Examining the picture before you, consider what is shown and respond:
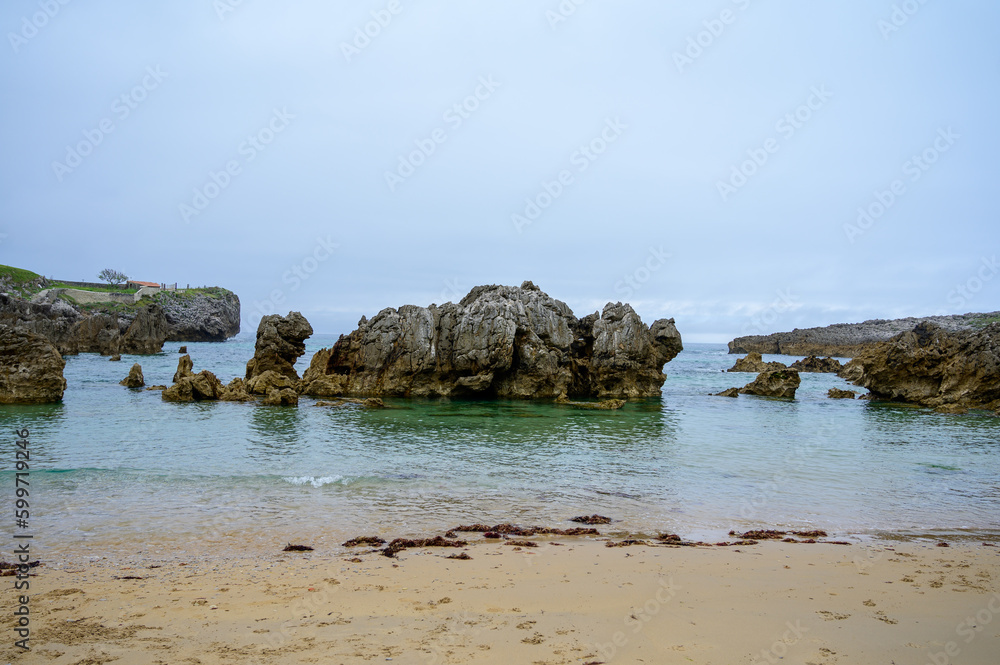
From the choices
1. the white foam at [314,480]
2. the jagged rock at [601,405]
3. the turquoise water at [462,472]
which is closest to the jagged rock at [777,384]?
the turquoise water at [462,472]

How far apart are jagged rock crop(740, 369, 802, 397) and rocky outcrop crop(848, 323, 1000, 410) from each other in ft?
14.3

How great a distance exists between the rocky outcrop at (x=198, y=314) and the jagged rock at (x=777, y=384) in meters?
98.9

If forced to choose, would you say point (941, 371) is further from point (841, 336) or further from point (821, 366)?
point (841, 336)

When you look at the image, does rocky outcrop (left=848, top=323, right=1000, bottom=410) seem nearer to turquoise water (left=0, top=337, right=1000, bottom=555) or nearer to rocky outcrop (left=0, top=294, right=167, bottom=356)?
turquoise water (left=0, top=337, right=1000, bottom=555)

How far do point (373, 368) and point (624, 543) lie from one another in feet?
84.7

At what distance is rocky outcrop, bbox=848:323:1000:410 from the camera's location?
103 ft

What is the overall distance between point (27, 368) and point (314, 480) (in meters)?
20.0

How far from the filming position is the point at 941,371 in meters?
34.4

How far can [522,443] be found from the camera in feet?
66.3

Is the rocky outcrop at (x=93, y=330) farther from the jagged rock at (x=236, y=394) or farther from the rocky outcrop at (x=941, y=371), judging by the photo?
the rocky outcrop at (x=941, y=371)

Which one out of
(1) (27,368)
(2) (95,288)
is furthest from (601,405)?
(2) (95,288)

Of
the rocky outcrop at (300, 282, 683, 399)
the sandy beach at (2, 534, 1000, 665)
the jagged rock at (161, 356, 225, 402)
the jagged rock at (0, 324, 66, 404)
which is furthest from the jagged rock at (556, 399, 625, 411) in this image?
the jagged rock at (0, 324, 66, 404)

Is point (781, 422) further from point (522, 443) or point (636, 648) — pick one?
point (636, 648)

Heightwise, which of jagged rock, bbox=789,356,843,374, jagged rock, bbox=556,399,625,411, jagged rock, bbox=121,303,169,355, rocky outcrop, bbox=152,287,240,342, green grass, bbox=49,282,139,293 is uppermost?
green grass, bbox=49,282,139,293
